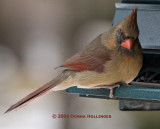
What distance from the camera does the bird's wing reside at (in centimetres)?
318

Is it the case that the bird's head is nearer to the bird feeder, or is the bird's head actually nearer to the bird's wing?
the bird's wing

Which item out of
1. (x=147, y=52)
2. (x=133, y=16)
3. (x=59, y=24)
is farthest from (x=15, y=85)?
(x=133, y=16)

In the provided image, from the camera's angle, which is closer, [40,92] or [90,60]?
[40,92]

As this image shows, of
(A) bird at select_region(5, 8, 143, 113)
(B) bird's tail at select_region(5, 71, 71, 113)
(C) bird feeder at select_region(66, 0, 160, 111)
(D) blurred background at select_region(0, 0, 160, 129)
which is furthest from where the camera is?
(D) blurred background at select_region(0, 0, 160, 129)

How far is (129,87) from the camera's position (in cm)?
272

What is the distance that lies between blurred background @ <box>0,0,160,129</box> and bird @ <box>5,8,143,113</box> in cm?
233

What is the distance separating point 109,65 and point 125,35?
0.89 ft

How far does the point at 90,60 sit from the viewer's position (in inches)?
127

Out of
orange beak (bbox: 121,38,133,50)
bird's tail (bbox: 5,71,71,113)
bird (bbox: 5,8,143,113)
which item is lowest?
bird's tail (bbox: 5,71,71,113)

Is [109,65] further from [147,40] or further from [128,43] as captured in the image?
[147,40]

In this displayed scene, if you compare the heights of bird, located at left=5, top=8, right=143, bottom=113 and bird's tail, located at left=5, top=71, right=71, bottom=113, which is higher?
bird, located at left=5, top=8, right=143, bottom=113

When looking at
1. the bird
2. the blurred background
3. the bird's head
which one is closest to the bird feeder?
the bird

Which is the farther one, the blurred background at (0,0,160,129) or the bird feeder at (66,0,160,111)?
the blurred background at (0,0,160,129)

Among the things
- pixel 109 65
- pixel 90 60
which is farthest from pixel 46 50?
pixel 109 65
